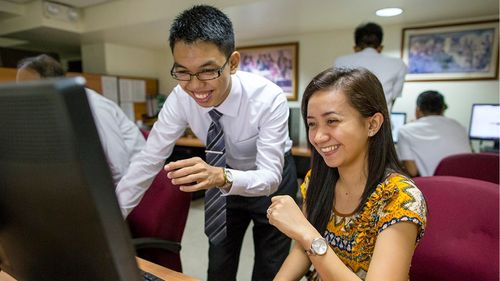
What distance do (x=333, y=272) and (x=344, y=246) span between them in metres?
0.19

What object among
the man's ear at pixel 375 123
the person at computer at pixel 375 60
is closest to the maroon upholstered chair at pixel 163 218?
the man's ear at pixel 375 123

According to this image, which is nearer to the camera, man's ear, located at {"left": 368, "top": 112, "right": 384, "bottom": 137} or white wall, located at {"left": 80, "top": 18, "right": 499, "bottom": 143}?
man's ear, located at {"left": 368, "top": 112, "right": 384, "bottom": 137}

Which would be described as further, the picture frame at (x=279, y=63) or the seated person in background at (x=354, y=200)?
the picture frame at (x=279, y=63)

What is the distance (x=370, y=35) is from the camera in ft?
7.99

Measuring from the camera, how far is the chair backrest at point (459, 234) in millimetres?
930

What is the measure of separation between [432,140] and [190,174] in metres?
2.12

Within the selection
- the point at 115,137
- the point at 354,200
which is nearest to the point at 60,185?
the point at 354,200

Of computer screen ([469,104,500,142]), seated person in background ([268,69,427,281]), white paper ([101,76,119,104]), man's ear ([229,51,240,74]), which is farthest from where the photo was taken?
white paper ([101,76,119,104])

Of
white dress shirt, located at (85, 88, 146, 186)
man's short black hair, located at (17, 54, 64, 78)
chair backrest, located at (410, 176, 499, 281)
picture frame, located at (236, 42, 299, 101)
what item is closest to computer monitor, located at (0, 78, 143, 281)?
chair backrest, located at (410, 176, 499, 281)

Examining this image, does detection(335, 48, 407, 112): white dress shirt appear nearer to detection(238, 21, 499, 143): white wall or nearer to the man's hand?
detection(238, 21, 499, 143): white wall

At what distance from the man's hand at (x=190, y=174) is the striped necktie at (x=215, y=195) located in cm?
31

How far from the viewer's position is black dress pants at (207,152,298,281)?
1.42 meters

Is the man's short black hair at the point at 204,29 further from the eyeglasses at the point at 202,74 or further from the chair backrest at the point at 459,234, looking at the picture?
the chair backrest at the point at 459,234

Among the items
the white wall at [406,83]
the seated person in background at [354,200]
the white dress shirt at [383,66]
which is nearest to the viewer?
the seated person in background at [354,200]
